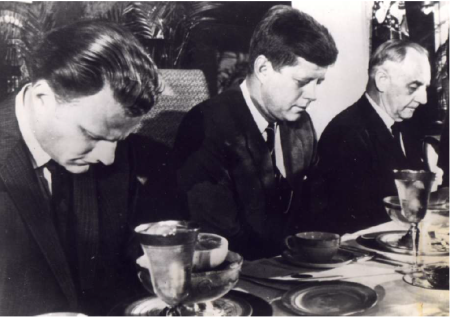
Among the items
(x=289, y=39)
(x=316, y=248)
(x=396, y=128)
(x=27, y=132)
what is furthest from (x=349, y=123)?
(x=27, y=132)

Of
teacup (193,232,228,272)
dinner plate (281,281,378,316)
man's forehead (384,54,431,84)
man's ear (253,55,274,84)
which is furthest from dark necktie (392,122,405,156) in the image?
teacup (193,232,228,272)

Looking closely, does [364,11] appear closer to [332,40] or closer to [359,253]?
[332,40]

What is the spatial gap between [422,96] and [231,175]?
17.3 inches

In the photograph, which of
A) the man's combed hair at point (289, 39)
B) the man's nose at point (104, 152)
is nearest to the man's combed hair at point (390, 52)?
the man's combed hair at point (289, 39)

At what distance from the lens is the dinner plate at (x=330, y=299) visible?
63cm

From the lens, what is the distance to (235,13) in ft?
2.95

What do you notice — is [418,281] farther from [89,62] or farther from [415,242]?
[89,62]

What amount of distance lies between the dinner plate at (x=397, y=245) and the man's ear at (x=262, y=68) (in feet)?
1.20

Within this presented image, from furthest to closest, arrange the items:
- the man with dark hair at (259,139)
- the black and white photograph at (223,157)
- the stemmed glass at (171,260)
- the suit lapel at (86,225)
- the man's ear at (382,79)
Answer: the man's ear at (382,79), the man with dark hair at (259,139), the suit lapel at (86,225), the black and white photograph at (223,157), the stemmed glass at (171,260)

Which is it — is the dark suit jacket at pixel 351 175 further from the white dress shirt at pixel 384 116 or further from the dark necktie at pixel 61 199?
the dark necktie at pixel 61 199

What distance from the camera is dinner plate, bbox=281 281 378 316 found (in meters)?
0.63

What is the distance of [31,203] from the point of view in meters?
0.76

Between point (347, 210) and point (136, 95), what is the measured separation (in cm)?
49

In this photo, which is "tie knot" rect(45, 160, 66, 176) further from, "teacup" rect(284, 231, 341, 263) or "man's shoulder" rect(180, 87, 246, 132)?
"teacup" rect(284, 231, 341, 263)
